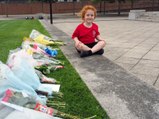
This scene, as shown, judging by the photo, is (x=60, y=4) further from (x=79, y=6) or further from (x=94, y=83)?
(x=94, y=83)

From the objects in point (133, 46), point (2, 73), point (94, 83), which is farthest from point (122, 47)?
point (2, 73)

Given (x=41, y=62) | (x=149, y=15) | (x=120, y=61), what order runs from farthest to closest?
(x=149, y=15), (x=120, y=61), (x=41, y=62)

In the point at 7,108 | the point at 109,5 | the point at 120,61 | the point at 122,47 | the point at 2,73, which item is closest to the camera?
the point at 7,108

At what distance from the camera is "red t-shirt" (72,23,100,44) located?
6.76 metres

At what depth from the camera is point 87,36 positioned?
22.2 ft

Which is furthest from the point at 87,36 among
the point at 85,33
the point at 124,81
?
the point at 124,81

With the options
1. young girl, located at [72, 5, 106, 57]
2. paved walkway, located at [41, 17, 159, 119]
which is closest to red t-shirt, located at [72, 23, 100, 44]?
young girl, located at [72, 5, 106, 57]

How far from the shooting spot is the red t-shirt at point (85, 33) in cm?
676

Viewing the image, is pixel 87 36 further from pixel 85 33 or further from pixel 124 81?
pixel 124 81

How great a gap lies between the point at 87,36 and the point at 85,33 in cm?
8

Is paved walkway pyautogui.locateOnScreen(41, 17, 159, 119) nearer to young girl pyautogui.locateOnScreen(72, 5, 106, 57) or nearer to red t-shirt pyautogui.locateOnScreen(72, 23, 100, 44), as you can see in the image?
young girl pyautogui.locateOnScreen(72, 5, 106, 57)

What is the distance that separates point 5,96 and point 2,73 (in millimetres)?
389

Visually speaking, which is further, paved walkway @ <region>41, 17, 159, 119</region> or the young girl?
the young girl

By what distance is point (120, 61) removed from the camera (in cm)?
658
